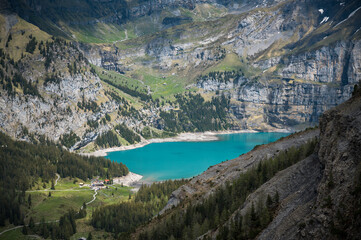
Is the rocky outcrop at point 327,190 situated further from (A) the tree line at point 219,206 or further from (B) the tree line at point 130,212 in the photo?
(B) the tree line at point 130,212

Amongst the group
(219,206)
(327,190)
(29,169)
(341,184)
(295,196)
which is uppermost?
(341,184)

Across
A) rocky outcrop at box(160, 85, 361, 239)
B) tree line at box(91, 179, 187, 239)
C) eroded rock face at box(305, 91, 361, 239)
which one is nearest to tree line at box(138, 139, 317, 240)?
rocky outcrop at box(160, 85, 361, 239)

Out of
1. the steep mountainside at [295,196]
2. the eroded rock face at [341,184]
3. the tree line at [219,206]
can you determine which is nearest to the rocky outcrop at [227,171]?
the steep mountainside at [295,196]

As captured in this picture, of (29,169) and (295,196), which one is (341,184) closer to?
(295,196)

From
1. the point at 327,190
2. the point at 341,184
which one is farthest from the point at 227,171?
the point at 341,184

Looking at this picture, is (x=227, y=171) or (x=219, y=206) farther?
(x=227, y=171)

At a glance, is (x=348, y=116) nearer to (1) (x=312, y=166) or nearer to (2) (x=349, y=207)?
(2) (x=349, y=207)

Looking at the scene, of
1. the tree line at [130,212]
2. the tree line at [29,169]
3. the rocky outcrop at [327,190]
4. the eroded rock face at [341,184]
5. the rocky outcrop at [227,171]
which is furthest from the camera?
the tree line at [29,169]

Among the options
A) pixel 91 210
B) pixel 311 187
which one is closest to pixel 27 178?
pixel 91 210

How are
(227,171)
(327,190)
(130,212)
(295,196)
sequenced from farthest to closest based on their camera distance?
(130,212) < (227,171) < (295,196) < (327,190)

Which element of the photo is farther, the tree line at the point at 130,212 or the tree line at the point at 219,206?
the tree line at the point at 130,212

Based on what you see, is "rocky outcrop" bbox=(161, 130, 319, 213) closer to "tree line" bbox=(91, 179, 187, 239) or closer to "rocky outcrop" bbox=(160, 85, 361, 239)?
"rocky outcrop" bbox=(160, 85, 361, 239)
